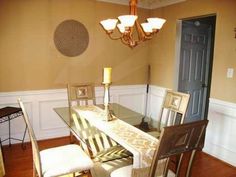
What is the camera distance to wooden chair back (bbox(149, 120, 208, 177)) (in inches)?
48.6

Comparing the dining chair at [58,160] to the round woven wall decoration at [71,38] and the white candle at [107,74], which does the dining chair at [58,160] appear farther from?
the round woven wall decoration at [71,38]

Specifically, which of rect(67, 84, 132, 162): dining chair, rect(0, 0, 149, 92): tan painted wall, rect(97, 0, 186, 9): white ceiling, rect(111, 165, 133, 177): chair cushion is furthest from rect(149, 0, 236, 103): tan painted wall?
rect(111, 165, 133, 177): chair cushion

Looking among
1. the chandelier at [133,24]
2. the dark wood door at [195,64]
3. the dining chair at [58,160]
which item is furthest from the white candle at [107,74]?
the dark wood door at [195,64]

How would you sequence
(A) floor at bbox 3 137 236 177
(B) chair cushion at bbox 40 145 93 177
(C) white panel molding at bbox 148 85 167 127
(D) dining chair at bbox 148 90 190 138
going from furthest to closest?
(C) white panel molding at bbox 148 85 167 127 → (A) floor at bbox 3 137 236 177 → (D) dining chair at bbox 148 90 190 138 → (B) chair cushion at bbox 40 145 93 177

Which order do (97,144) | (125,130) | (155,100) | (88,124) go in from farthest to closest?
(155,100), (88,124), (97,144), (125,130)

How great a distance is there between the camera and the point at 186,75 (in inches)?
156

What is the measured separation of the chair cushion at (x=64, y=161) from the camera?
1795 mm

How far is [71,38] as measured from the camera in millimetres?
3553

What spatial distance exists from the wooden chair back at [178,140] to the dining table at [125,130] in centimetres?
22

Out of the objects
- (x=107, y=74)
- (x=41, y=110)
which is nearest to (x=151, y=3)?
(x=107, y=74)

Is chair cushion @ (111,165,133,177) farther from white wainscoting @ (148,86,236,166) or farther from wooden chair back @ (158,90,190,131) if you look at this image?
white wainscoting @ (148,86,236,166)

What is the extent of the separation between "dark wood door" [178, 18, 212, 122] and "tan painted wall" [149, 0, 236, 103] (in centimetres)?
19

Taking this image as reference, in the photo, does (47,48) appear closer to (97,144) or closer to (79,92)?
(79,92)

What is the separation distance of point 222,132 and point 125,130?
68.2 inches
